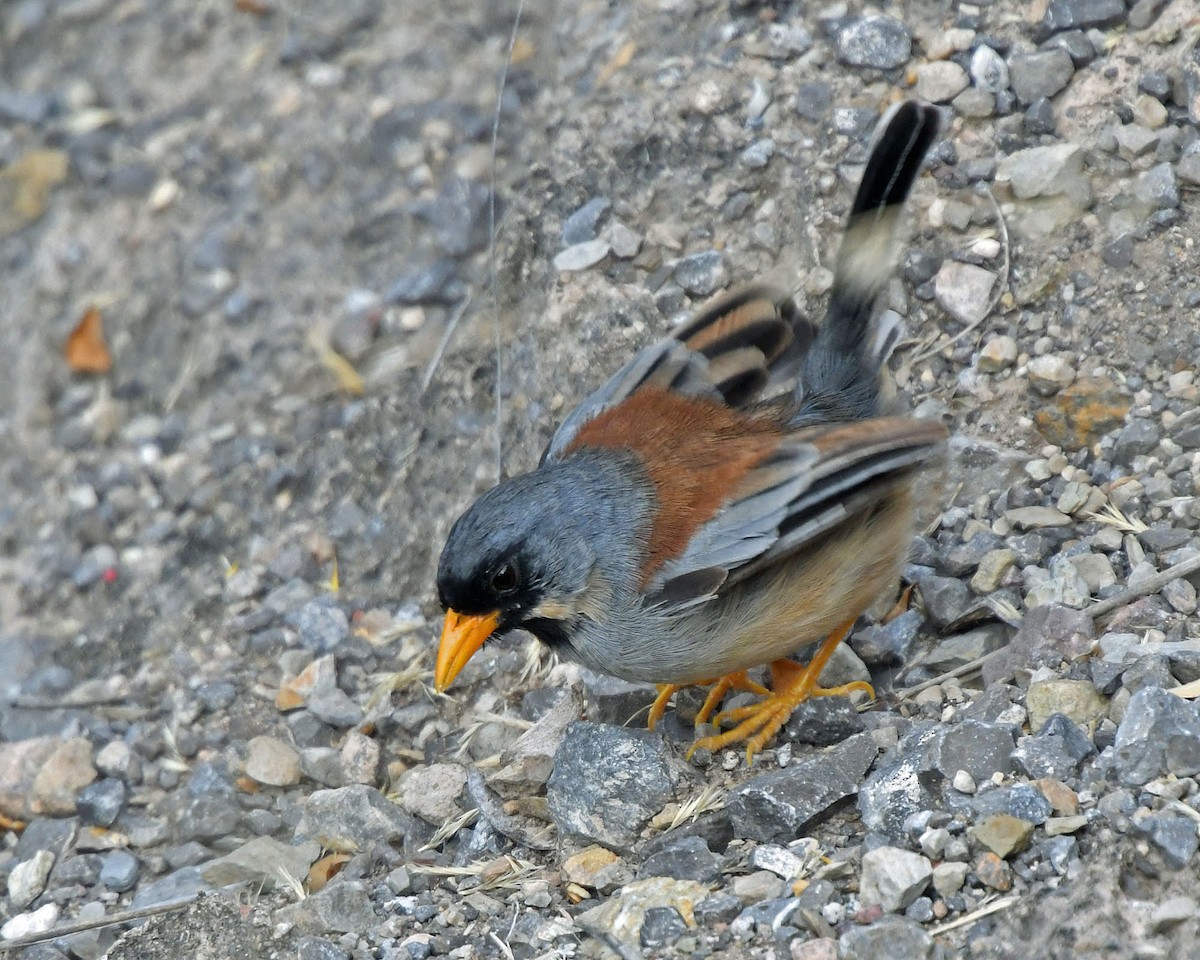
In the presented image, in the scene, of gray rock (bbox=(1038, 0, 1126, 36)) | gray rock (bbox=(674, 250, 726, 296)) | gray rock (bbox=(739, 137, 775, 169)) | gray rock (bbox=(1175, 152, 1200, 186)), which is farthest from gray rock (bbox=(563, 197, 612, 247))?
gray rock (bbox=(1175, 152, 1200, 186))

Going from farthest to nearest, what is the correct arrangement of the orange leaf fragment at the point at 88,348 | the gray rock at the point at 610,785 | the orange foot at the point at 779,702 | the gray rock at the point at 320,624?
1. the orange leaf fragment at the point at 88,348
2. the gray rock at the point at 320,624
3. the orange foot at the point at 779,702
4. the gray rock at the point at 610,785

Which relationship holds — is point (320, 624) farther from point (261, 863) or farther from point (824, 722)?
point (824, 722)

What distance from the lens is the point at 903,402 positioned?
5.78 meters

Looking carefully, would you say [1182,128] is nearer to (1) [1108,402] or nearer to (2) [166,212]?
(1) [1108,402]

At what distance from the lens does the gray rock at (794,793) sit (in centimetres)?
443

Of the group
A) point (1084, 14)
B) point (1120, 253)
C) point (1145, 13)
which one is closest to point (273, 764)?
point (1120, 253)

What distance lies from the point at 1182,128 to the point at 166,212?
16.1 feet

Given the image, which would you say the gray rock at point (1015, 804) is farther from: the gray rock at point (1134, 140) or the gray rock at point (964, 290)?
the gray rock at point (1134, 140)

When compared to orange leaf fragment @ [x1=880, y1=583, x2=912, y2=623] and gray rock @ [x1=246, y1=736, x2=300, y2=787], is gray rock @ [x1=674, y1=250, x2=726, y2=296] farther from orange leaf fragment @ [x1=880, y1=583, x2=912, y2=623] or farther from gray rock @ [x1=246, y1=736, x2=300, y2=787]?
gray rock @ [x1=246, y1=736, x2=300, y2=787]

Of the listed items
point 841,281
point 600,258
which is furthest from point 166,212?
point 841,281

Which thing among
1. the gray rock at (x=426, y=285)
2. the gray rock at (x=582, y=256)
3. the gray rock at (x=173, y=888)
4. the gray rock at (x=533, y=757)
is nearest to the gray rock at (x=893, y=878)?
the gray rock at (x=533, y=757)

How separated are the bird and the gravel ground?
30 cm

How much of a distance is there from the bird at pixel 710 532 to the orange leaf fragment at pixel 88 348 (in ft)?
10.6

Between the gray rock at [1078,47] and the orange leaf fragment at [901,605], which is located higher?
the gray rock at [1078,47]
